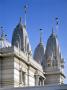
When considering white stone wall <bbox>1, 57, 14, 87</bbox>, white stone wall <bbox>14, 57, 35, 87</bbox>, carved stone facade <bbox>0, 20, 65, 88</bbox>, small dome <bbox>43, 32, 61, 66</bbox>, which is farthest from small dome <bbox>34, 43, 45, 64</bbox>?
white stone wall <bbox>1, 57, 14, 87</bbox>

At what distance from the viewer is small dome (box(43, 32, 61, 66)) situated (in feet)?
137

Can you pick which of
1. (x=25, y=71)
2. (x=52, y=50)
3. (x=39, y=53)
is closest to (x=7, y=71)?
(x=25, y=71)

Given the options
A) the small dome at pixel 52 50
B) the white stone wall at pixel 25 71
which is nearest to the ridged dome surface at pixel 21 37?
the small dome at pixel 52 50

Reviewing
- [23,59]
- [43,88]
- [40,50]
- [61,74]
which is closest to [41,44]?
[40,50]

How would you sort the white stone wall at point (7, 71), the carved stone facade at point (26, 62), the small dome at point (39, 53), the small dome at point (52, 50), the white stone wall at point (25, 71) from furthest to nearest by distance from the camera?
the small dome at point (39, 53) → the small dome at point (52, 50) → the white stone wall at point (25, 71) → the carved stone facade at point (26, 62) → the white stone wall at point (7, 71)

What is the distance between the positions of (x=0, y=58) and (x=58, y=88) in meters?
9.77

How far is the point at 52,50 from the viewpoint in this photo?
42.2 metres

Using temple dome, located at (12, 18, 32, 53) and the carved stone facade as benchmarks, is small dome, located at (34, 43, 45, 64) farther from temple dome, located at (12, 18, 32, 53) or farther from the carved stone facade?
temple dome, located at (12, 18, 32, 53)

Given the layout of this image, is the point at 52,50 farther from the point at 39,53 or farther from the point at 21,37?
the point at 21,37

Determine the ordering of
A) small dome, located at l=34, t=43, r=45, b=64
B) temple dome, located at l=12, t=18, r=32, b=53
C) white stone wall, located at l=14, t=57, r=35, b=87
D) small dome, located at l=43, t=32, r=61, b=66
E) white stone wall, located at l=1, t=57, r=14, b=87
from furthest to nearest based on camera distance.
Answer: small dome, located at l=34, t=43, r=45, b=64 → small dome, located at l=43, t=32, r=61, b=66 → temple dome, located at l=12, t=18, r=32, b=53 → white stone wall, located at l=14, t=57, r=35, b=87 → white stone wall, located at l=1, t=57, r=14, b=87

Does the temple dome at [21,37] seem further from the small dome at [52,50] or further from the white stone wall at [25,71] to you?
the white stone wall at [25,71]

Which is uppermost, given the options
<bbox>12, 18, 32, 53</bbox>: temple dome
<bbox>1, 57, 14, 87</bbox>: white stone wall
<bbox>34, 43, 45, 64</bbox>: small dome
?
<bbox>12, 18, 32, 53</bbox>: temple dome

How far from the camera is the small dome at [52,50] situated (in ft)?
137

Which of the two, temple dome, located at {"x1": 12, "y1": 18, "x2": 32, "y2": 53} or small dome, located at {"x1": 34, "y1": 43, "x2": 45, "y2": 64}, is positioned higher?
temple dome, located at {"x1": 12, "y1": 18, "x2": 32, "y2": 53}
